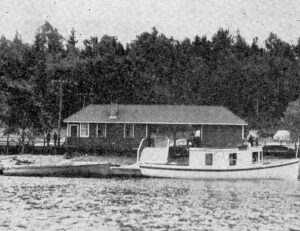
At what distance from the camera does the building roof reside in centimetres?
6088

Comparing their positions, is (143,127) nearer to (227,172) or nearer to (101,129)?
(101,129)

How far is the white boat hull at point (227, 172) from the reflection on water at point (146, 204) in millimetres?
970

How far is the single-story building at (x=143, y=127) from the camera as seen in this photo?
60.5m

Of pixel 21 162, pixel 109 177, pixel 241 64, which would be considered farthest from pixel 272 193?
pixel 241 64

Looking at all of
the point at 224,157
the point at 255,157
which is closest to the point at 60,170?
the point at 224,157

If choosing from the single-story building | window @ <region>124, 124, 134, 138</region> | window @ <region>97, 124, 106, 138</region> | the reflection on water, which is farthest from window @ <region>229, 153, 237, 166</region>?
window @ <region>97, 124, 106, 138</region>

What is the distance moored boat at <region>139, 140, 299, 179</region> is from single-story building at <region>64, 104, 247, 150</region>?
54.6 ft

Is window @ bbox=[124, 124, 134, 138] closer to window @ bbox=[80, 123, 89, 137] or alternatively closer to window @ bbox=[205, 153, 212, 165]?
window @ bbox=[80, 123, 89, 137]

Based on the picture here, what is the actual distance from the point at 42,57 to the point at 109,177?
101 ft

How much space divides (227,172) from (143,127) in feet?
65.8

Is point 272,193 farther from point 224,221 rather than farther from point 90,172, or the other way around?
point 90,172

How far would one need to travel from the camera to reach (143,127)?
2409 inches

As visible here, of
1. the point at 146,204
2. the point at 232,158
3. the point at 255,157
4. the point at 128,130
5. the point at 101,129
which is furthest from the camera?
the point at 101,129

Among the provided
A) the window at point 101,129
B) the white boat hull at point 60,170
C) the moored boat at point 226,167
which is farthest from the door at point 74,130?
the moored boat at point 226,167
